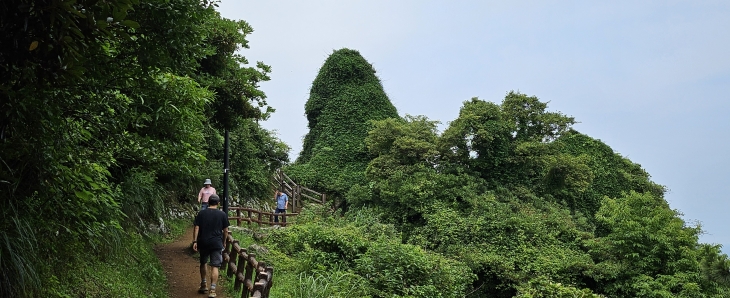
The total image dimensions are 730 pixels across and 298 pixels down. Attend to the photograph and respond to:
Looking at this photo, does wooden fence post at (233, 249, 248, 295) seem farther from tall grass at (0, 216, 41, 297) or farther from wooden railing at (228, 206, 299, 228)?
wooden railing at (228, 206, 299, 228)

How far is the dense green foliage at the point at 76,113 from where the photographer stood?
320 cm

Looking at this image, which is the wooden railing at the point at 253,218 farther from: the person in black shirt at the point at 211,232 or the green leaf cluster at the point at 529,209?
the person in black shirt at the point at 211,232

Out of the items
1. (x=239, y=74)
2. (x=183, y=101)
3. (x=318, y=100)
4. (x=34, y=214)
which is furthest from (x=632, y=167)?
(x=34, y=214)

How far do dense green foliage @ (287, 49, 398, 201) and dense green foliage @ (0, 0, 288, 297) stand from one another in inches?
892

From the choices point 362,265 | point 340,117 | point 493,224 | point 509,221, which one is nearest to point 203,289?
point 362,265

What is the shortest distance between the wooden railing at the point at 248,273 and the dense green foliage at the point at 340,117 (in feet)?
62.3

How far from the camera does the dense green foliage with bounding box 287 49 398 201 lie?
29031mm

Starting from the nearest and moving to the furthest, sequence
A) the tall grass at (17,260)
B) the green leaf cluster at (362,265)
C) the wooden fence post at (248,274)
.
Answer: the tall grass at (17,260)
the wooden fence post at (248,274)
the green leaf cluster at (362,265)

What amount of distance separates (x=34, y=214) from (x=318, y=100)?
28.7 m

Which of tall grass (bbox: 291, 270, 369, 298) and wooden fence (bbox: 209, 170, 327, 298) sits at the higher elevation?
wooden fence (bbox: 209, 170, 327, 298)

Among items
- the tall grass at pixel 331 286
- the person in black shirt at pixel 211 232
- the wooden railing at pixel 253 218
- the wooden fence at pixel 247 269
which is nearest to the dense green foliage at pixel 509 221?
the tall grass at pixel 331 286

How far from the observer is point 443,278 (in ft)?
36.9

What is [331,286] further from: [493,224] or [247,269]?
[493,224]

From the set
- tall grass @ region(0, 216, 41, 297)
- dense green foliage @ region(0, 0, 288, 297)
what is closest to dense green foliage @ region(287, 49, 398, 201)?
dense green foliage @ region(0, 0, 288, 297)
